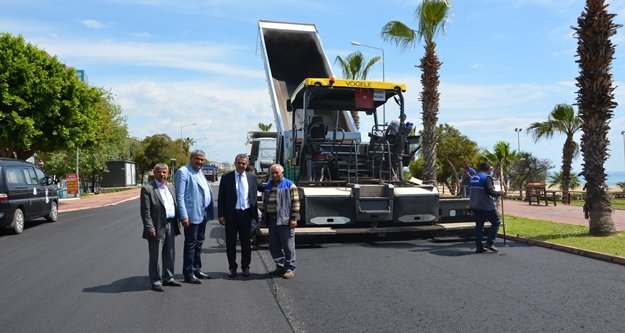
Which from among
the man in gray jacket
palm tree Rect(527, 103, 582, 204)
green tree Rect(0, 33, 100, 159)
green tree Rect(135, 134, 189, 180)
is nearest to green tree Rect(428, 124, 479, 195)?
palm tree Rect(527, 103, 582, 204)

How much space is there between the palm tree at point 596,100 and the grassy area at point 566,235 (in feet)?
1.62

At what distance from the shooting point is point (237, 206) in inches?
301

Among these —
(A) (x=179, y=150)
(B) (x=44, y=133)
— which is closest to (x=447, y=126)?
(B) (x=44, y=133)

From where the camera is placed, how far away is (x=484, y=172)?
10.0m

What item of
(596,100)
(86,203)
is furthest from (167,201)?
(86,203)

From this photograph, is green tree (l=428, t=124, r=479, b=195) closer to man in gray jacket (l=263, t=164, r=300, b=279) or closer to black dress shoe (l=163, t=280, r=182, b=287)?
man in gray jacket (l=263, t=164, r=300, b=279)

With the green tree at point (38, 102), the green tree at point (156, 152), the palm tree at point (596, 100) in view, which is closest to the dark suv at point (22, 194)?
the green tree at point (38, 102)

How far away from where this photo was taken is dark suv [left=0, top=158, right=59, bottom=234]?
13906mm

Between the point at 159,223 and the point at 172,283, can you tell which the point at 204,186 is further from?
the point at 172,283

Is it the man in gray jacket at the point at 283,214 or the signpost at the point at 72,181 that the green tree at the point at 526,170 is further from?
the man in gray jacket at the point at 283,214

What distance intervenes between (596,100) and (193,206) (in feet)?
29.0

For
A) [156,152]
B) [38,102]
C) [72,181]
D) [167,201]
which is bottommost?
[72,181]

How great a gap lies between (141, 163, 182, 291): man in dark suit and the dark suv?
861 cm

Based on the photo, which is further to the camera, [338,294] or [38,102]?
[38,102]
